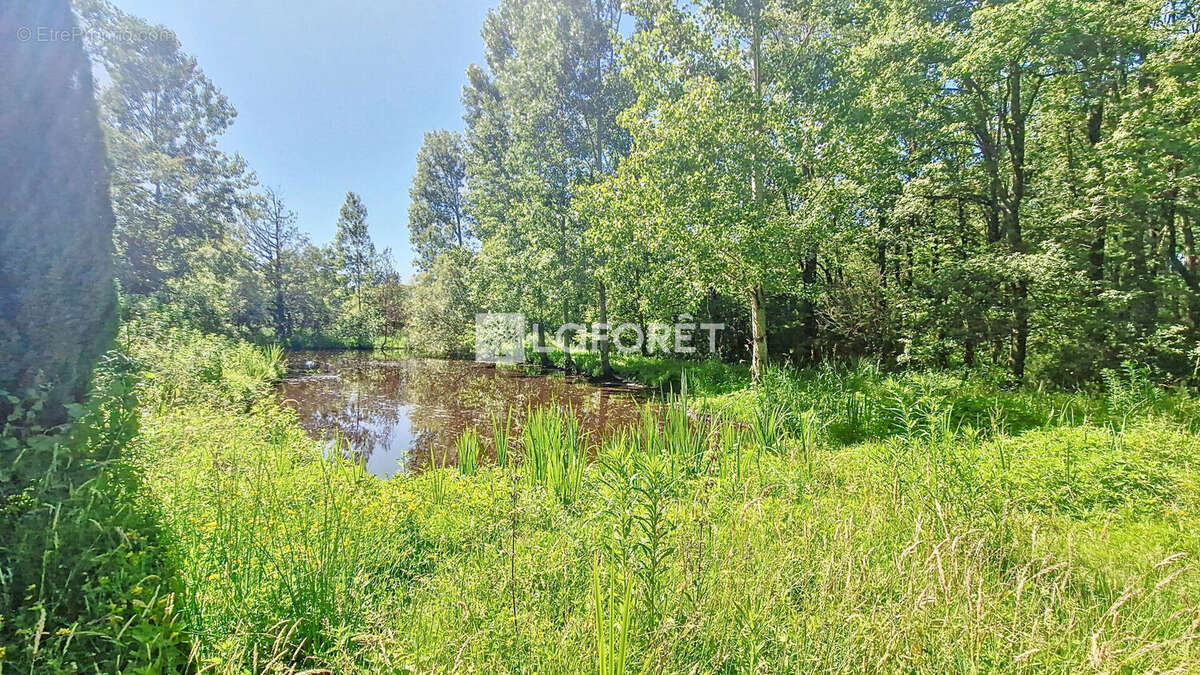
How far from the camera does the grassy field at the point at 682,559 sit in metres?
1.58

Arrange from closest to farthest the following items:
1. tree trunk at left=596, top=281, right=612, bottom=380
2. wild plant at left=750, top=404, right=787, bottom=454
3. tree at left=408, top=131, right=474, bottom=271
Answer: wild plant at left=750, top=404, right=787, bottom=454, tree trunk at left=596, top=281, right=612, bottom=380, tree at left=408, top=131, right=474, bottom=271

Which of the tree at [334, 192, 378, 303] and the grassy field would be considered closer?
the grassy field

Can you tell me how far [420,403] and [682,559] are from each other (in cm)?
1135

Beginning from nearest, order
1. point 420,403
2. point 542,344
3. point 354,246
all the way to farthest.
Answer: point 420,403
point 542,344
point 354,246

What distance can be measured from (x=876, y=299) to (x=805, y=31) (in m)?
6.96

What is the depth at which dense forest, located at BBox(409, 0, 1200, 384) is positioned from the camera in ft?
23.1

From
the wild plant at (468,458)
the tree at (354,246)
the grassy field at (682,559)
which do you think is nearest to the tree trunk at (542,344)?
the wild plant at (468,458)

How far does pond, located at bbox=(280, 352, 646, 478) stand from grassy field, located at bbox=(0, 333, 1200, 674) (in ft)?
4.63

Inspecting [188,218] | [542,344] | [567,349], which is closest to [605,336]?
[567,349]

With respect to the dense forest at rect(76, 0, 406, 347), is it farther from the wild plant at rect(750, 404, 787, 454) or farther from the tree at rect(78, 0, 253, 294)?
the wild plant at rect(750, 404, 787, 454)

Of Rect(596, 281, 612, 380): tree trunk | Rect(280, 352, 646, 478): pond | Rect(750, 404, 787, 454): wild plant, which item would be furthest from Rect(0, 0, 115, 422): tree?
Rect(596, 281, 612, 380): tree trunk

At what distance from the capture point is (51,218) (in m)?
2.47

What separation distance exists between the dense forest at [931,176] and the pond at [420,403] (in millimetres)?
3724

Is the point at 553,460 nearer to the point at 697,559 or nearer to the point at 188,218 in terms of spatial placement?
the point at 697,559
